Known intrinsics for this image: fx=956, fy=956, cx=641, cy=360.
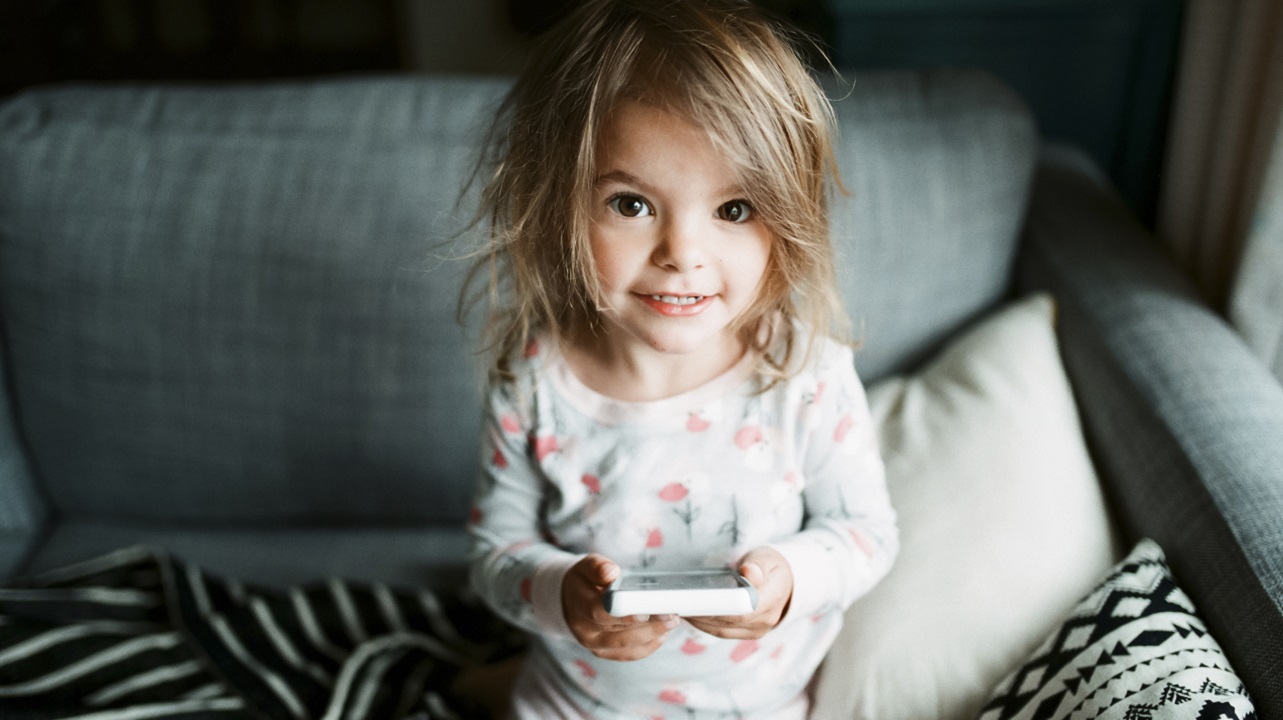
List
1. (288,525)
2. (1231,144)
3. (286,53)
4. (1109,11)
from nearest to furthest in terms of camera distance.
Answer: (1231,144), (288,525), (1109,11), (286,53)

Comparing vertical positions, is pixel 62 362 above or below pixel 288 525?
above

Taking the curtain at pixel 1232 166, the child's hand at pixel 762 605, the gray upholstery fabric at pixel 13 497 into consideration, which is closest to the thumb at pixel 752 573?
the child's hand at pixel 762 605

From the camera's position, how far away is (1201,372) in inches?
36.6

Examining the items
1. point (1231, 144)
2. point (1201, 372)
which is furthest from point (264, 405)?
point (1231, 144)

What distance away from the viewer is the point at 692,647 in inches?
33.3

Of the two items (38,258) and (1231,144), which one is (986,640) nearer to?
(1231,144)

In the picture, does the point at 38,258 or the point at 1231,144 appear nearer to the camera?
the point at 1231,144

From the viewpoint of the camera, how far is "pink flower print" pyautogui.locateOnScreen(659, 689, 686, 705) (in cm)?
86

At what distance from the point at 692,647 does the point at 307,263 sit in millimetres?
686

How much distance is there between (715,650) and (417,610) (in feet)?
1.54

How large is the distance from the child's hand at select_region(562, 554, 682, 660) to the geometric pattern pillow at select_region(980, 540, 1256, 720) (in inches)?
11.7

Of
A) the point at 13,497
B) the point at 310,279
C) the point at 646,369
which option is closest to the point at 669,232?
the point at 646,369

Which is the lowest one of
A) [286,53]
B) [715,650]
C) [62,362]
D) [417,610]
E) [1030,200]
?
[417,610]

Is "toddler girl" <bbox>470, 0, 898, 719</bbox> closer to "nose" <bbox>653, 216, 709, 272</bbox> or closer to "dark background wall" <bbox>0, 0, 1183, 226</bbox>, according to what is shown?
"nose" <bbox>653, 216, 709, 272</bbox>
